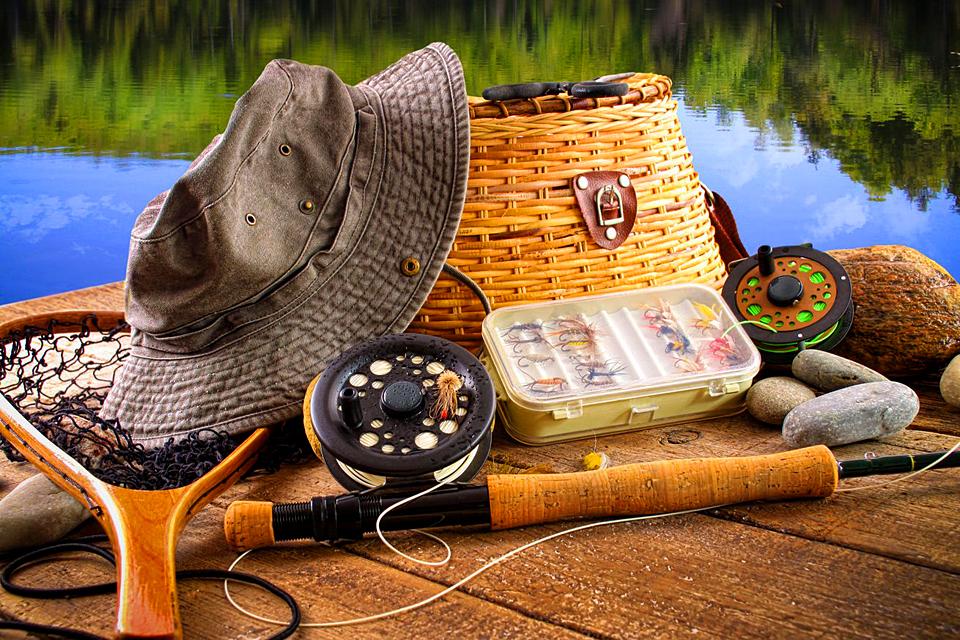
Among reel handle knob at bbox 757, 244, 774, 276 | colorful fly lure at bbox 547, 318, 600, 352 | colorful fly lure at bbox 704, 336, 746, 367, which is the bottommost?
colorful fly lure at bbox 704, 336, 746, 367

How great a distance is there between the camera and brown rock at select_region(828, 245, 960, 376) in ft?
5.67

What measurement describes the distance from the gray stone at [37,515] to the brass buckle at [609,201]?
0.93m

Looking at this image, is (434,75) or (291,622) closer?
(291,622)

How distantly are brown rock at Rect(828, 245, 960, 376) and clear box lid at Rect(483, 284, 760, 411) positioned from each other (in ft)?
0.97

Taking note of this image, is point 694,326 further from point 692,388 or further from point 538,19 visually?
point 538,19

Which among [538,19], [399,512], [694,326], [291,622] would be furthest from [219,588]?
[538,19]

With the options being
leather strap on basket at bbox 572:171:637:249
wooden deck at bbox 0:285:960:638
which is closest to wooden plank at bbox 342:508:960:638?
wooden deck at bbox 0:285:960:638

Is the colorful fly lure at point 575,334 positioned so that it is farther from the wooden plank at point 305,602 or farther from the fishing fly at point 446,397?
the wooden plank at point 305,602

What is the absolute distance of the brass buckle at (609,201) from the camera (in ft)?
5.58

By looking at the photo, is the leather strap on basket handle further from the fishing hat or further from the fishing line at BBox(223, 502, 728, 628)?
the fishing line at BBox(223, 502, 728, 628)

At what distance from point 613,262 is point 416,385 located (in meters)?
0.55

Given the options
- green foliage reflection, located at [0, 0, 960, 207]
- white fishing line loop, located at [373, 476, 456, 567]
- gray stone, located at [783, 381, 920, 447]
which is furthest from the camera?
green foliage reflection, located at [0, 0, 960, 207]

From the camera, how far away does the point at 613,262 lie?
5.76ft

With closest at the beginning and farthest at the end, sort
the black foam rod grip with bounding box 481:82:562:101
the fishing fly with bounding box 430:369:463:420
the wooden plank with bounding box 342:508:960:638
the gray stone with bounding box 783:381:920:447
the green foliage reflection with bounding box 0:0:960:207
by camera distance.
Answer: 1. the wooden plank with bounding box 342:508:960:638
2. the fishing fly with bounding box 430:369:463:420
3. the gray stone with bounding box 783:381:920:447
4. the black foam rod grip with bounding box 481:82:562:101
5. the green foliage reflection with bounding box 0:0:960:207
